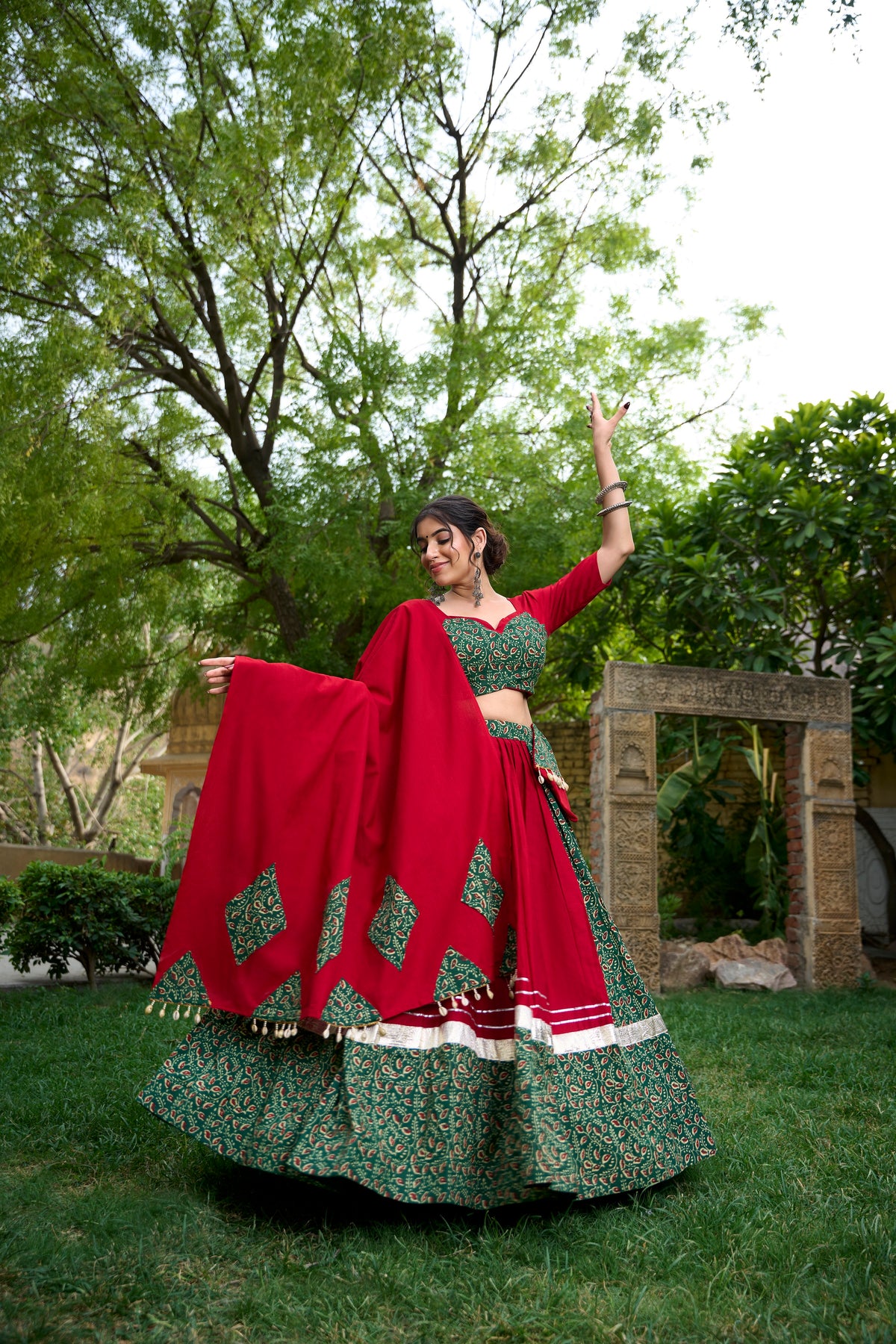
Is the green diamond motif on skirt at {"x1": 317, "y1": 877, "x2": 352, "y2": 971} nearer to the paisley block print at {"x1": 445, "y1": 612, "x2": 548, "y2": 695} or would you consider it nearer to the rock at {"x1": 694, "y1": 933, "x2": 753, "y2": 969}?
the paisley block print at {"x1": 445, "y1": 612, "x2": 548, "y2": 695}

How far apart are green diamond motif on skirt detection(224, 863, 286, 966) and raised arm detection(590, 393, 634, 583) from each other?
4.53ft

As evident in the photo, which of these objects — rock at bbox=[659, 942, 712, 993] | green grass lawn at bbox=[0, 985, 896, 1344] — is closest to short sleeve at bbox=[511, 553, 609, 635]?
green grass lawn at bbox=[0, 985, 896, 1344]

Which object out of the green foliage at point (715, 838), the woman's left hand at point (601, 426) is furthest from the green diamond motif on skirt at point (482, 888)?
the green foliage at point (715, 838)

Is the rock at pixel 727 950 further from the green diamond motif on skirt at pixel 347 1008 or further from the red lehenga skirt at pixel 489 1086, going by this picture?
the green diamond motif on skirt at pixel 347 1008

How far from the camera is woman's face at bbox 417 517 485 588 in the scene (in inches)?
122

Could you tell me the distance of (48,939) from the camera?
245 inches

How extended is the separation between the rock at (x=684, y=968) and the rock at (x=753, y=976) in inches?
4.6

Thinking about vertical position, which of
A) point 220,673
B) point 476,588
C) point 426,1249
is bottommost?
point 426,1249

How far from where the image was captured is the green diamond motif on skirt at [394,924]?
8.39 ft

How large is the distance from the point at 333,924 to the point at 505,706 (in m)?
0.85

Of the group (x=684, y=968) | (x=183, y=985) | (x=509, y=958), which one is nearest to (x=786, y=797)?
(x=684, y=968)

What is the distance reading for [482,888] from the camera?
266 cm

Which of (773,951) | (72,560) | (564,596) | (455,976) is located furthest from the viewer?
(72,560)

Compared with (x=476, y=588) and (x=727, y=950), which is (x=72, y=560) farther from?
(x=476, y=588)
